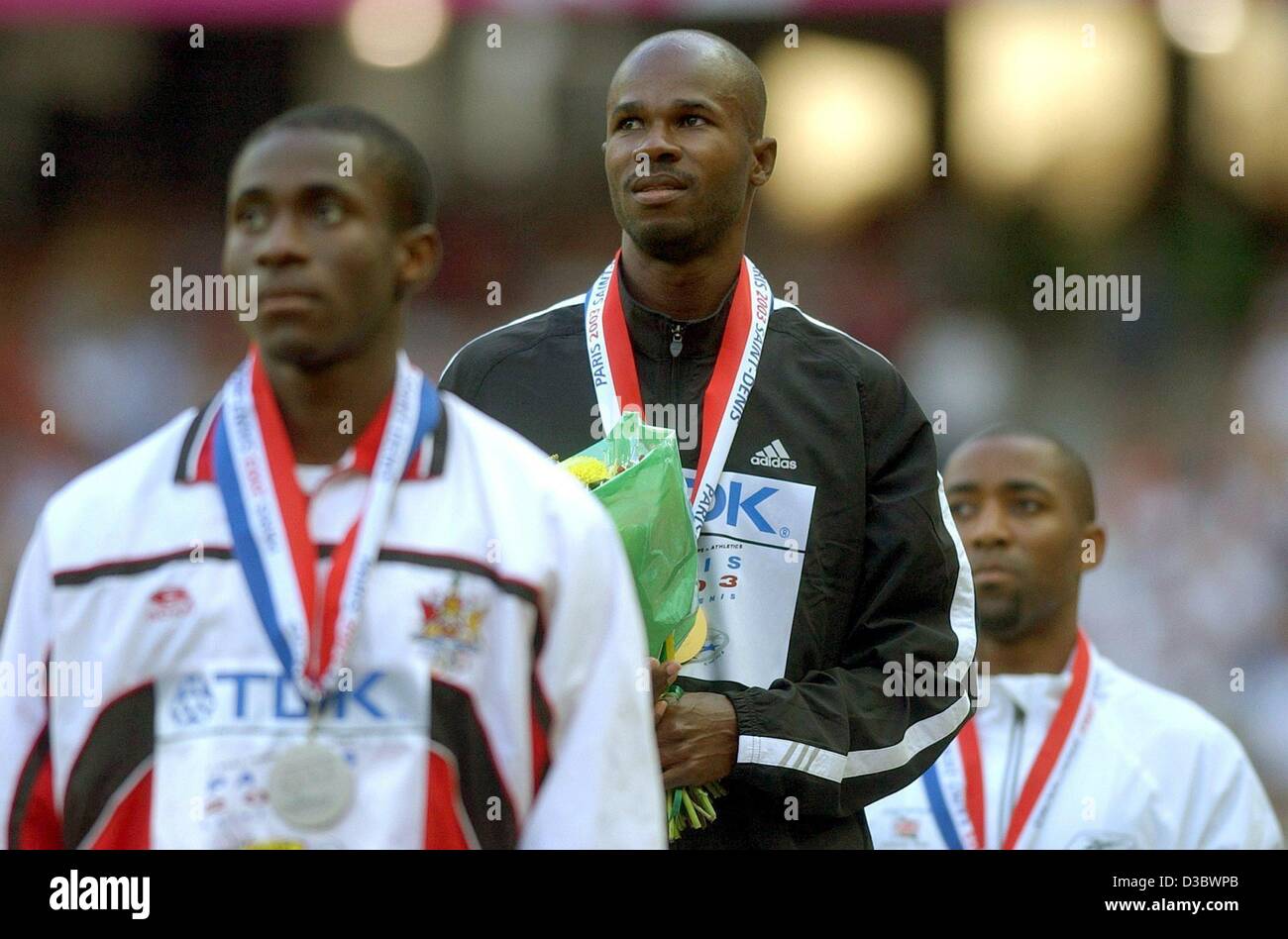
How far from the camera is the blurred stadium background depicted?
32.5 feet

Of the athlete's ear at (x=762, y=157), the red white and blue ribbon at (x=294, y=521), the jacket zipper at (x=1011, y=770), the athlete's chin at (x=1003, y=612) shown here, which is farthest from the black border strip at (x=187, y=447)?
the athlete's chin at (x=1003, y=612)

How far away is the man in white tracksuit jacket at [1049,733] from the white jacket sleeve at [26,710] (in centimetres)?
298

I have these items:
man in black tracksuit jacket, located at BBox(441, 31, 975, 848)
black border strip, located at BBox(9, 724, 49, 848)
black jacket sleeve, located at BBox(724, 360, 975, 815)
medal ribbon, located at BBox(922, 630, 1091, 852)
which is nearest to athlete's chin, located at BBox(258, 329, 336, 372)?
Answer: black border strip, located at BBox(9, 724, 49, 848)

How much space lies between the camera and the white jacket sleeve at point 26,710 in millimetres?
2758

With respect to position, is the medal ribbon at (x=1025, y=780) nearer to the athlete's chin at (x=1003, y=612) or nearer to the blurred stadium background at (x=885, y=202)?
the athlete's chin at (x=1003, y=612)

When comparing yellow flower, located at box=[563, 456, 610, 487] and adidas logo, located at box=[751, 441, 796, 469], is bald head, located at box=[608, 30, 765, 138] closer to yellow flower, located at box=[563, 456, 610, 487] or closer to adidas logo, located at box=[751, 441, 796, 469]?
adidas logo, located at box=[751, 441, 796, 469]

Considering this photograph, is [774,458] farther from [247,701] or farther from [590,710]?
[247,701]

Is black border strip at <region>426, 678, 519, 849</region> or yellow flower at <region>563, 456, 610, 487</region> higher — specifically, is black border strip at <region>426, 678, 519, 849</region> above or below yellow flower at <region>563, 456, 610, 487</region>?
below

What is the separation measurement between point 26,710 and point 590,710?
0.81 metres

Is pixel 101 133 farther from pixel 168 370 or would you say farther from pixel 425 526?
pixel 425 526

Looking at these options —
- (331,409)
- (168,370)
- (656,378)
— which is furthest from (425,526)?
(168,370)

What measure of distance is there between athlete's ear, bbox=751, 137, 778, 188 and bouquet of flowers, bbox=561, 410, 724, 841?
2.58 feet

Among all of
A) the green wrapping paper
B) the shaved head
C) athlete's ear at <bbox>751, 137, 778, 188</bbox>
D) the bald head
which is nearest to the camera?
the green wrapping paper

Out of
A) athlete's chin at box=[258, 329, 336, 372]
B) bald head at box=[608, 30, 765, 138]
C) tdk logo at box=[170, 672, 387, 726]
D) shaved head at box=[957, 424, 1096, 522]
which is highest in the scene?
bald head at box=[608, 30, 765, 138]
